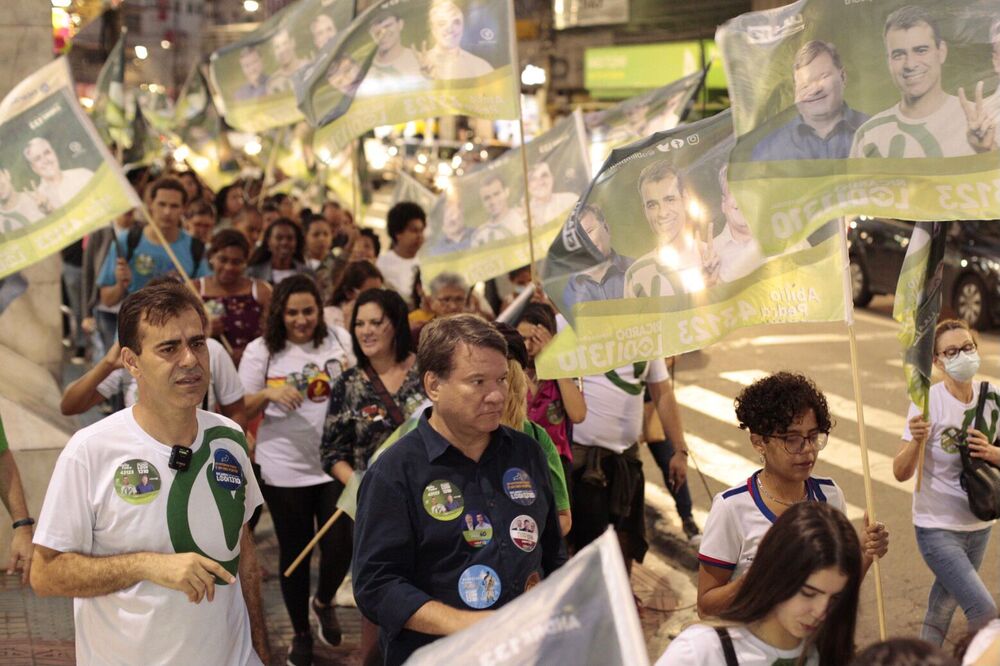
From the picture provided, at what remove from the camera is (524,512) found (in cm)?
401

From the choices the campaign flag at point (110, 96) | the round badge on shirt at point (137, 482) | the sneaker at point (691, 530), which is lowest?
the sneaker at point (691, 530)

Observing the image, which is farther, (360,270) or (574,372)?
(360,270)

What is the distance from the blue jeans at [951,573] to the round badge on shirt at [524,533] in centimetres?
294

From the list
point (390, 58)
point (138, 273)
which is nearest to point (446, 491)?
point (390, 58)

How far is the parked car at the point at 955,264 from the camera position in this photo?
17531 mm

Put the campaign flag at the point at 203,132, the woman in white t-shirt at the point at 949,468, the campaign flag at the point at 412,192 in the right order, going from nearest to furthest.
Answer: the woman in white t-shirt at the point at 949,468 → the campaign flag at the point at 412,192 → the campaign flag at the point at 203,132

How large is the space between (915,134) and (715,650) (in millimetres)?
2173

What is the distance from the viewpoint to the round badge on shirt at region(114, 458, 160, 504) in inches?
157

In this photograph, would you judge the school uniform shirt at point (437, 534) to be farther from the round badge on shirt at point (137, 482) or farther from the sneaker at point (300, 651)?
the sneaker at point (300, 651)

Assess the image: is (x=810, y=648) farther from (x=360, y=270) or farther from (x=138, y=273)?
(x=138, y=273)

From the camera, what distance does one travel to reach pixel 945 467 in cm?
645

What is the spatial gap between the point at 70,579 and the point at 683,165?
2.84 meters

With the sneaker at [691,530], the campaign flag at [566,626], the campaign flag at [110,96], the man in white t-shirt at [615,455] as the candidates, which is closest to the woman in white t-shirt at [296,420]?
the man in white t-shirt at [615,455]

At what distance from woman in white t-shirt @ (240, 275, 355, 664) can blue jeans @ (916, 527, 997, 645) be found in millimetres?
2999
